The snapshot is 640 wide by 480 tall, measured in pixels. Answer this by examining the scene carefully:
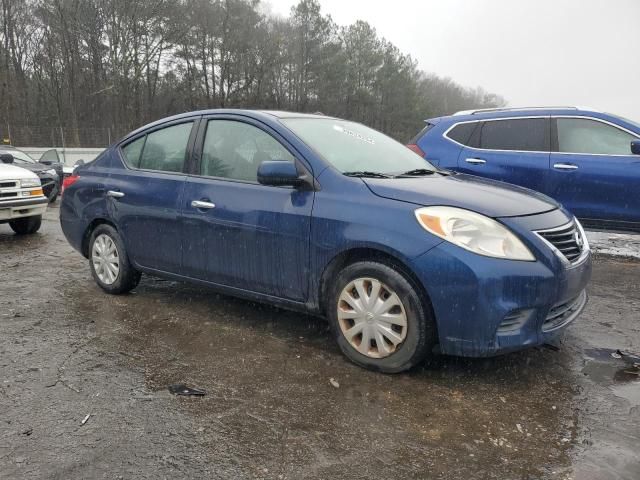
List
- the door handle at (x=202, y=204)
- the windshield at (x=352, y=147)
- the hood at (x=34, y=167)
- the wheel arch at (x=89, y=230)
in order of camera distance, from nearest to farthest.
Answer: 1. the windshield at (x=352, y=147)
2. the door handle at (x=202, y=204)
3. the wheel arch at (x=89, y=230)
4. the hood at (x=34, y=167)

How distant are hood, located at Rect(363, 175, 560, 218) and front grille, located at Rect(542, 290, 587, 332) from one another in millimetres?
A: 590

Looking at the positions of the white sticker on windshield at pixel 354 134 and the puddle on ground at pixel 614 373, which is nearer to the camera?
the puddle on ground at pixel 614 373

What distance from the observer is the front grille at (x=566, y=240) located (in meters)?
3.09

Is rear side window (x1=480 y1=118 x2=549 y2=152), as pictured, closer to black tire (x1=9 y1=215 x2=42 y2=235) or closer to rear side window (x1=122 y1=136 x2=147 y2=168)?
rear side window (x1=122 y1=136 x2=147 y2=168)

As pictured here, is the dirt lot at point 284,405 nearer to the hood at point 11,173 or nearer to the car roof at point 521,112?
the car roof at point 521,112

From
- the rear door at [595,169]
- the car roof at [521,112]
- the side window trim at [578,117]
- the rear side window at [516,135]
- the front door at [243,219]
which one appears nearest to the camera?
the front door at [243,219]

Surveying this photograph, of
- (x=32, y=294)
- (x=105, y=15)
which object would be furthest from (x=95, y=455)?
(x=105, y=15)

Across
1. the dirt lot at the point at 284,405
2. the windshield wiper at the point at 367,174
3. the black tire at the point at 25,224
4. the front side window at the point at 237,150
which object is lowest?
the dirt lot at the point at 284,405

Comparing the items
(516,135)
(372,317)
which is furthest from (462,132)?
(372,317)

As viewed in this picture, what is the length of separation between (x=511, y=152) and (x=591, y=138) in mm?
854

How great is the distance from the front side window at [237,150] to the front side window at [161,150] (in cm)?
29

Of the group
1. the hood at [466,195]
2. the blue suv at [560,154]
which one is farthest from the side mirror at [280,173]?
the blue suv at [560,154]

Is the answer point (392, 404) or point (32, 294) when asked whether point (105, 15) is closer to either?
point (32, 294)

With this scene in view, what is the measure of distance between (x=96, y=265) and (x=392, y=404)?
3404 mm
